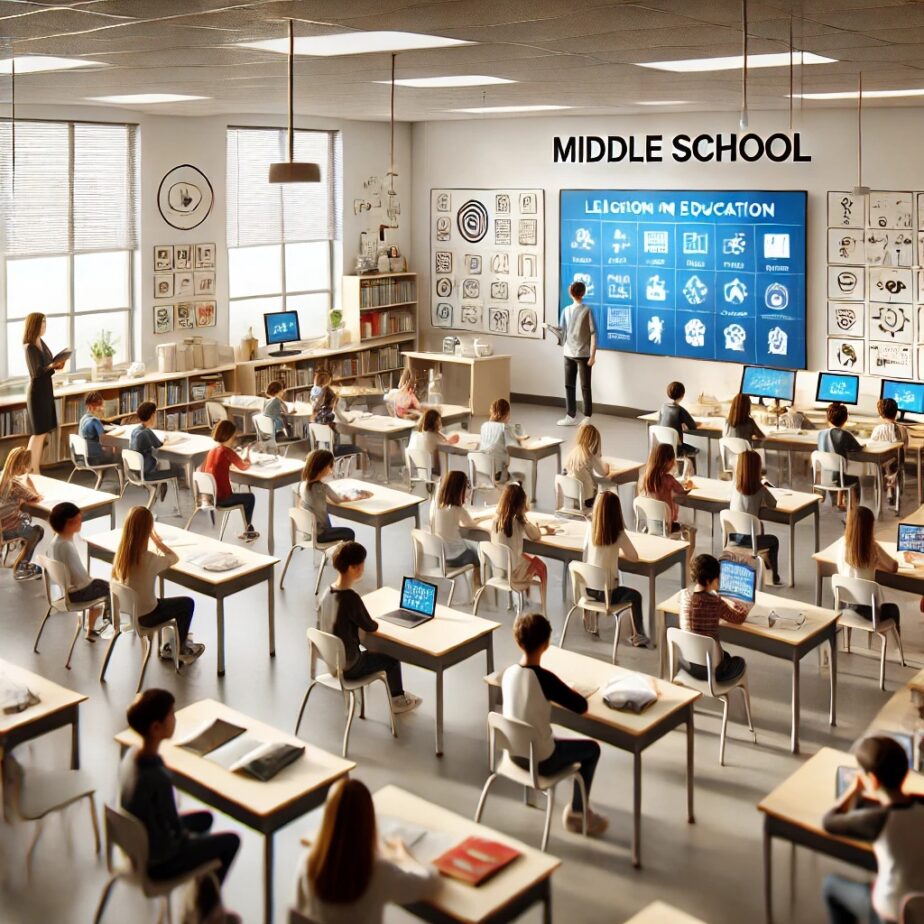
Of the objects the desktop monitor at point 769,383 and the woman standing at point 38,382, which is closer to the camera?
the woman standing at point 38,382

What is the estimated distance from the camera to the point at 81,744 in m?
6.62

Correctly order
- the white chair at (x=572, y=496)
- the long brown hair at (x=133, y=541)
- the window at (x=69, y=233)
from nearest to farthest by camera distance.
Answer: the long brown hair at (x=133, y=541), the white chair at (x=572, y=496), the window at (x=69, y=233)

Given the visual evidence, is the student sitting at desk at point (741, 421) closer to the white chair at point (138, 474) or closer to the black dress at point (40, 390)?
the white chair at point (138, 474)

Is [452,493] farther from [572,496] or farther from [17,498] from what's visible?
[17,498]

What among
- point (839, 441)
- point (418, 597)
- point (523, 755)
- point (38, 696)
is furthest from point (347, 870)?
→ point (839, 441)

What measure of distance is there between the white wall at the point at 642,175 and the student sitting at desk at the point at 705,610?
7895 mm

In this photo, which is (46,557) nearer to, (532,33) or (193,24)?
(193,24)

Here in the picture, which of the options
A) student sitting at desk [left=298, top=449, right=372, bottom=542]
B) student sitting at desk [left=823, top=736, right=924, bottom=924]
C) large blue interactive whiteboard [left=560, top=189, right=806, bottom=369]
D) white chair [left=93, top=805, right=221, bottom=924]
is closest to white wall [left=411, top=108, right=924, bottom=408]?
large blue interactive whiteboard [left=560, top=189, right=806, bottom=369]

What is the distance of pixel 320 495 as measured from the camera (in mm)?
8938

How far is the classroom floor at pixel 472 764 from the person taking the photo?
16.9 feet

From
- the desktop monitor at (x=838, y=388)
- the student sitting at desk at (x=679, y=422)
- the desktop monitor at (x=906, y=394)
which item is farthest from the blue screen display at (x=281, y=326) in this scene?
the desktop monitor at (x=906, y=394)

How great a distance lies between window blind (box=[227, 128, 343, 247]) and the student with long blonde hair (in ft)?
27.4

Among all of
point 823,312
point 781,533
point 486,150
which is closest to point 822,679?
point 781,533

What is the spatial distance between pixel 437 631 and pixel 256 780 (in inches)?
73.6
